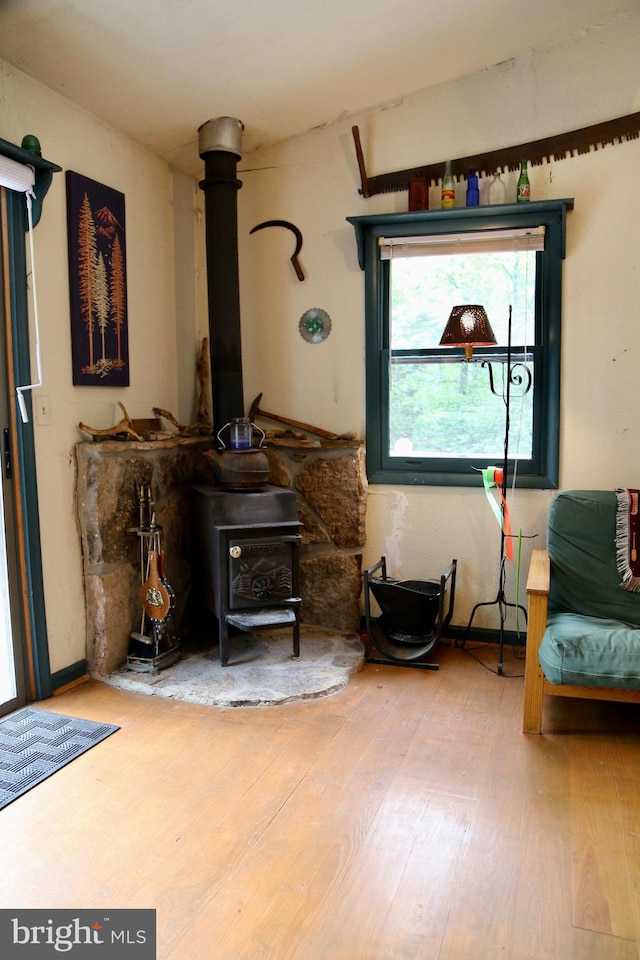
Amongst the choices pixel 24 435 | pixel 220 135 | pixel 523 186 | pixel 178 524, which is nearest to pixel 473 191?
pixel 523 186

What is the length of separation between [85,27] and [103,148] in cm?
60

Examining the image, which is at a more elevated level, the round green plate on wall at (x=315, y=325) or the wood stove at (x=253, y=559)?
the round green plate on wall at (x=315, y=325)

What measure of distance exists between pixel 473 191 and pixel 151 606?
2.32m

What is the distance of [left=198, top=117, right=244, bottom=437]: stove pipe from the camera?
3215mm

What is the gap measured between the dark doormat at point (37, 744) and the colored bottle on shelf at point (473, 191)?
2.63 m

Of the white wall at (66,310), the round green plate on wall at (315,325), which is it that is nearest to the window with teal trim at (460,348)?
the round green plate on wall at (315,325)

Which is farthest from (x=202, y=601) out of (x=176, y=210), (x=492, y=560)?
(x=176, y=210)

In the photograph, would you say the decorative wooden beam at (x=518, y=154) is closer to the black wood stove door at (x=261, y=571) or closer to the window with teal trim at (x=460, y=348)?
the window with teal trim at (x=460, y=348)

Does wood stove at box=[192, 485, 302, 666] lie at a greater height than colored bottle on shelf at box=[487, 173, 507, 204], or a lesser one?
lesser

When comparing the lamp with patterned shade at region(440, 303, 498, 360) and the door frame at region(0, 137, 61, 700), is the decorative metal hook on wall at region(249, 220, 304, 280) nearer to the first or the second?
the lamp with patterned shade at region(440, 303, 498, 360)

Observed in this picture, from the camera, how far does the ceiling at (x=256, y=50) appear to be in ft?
8.07

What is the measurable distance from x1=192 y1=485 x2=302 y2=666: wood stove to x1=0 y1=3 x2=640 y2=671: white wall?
1.92 ft

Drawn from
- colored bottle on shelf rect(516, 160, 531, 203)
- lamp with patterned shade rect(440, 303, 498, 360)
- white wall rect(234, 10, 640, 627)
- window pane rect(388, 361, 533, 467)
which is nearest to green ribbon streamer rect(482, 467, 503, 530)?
white wall rect(234, 10, 640, 627)

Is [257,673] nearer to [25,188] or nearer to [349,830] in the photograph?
[349,830]
